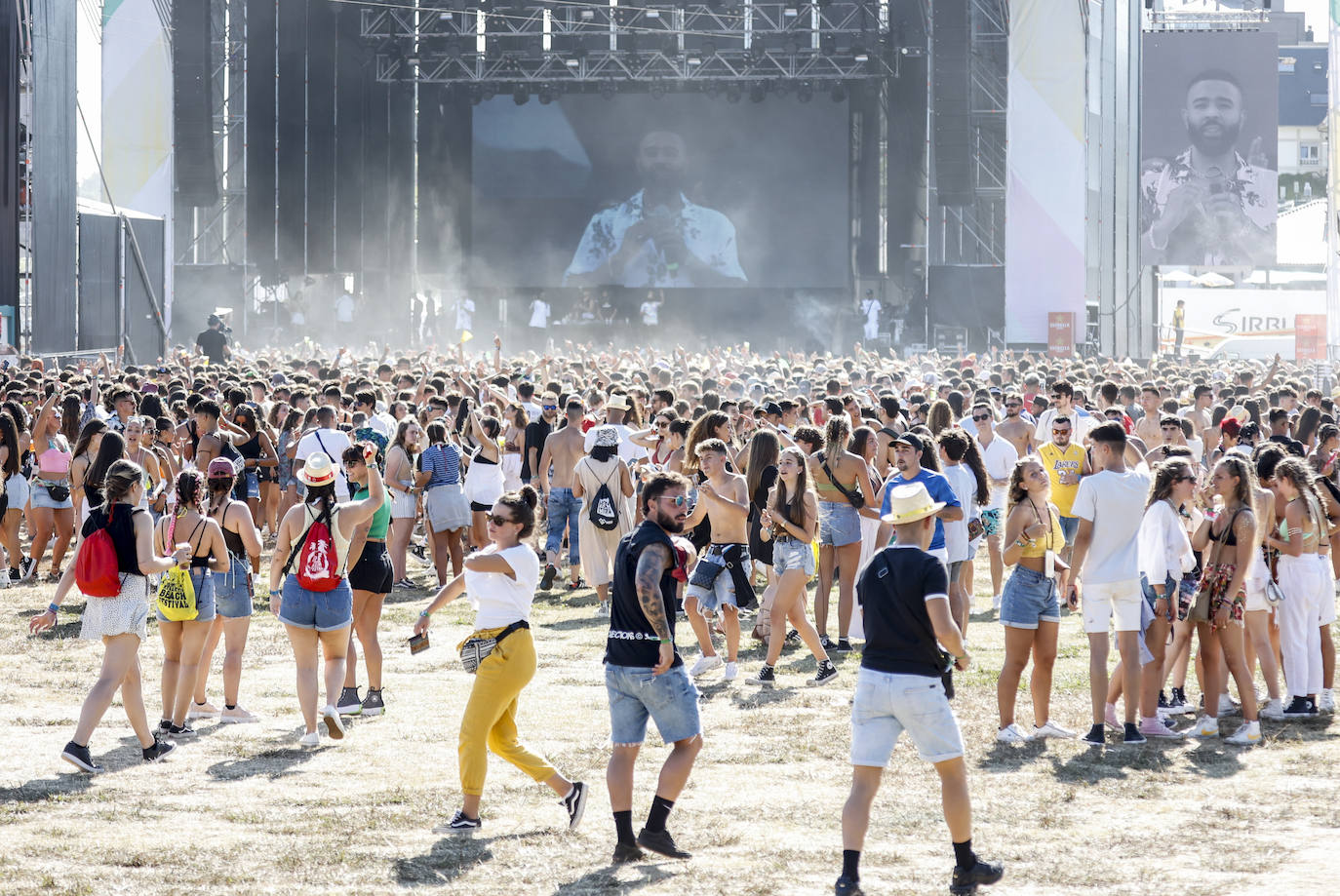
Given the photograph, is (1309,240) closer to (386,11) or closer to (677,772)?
(386,11)

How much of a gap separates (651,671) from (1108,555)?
296 cm

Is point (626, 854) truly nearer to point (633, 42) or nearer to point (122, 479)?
point (122, 479)

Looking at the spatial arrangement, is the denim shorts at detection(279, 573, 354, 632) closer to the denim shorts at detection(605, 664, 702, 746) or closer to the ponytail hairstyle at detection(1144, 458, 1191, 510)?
the denim shorts at detection(605, 664, 702, 746)

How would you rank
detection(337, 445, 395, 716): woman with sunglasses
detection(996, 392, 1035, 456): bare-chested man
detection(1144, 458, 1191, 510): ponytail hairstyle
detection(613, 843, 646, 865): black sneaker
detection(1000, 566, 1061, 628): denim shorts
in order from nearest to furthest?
detection(613, 843, 646, 865): black sneaker → detection(1000, 566, 1061, 628): denim shorts → detection(1144, 458, 1191, 510): ponytail hairstyle → detection(337, 445, 395, 716): woman with sunglasses → detection(996, 392, 1035, 456): bare-chested man

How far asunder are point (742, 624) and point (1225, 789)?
545 cm

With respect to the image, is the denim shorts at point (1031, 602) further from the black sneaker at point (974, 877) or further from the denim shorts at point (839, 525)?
the denim shorts at point (839, 525)

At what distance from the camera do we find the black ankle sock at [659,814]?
20.8 feet

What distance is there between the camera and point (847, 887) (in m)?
5.82

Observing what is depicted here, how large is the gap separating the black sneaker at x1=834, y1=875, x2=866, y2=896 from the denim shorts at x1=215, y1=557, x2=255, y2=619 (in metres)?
4.17

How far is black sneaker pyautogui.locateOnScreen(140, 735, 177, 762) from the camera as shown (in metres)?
7.95

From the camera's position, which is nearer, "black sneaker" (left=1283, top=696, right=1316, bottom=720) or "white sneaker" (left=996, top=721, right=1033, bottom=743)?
"white sneaker" (left=996, top=721, right=1033, bottom=743)

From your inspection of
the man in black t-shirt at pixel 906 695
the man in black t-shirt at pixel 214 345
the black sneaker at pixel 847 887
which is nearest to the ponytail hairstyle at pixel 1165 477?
the man in black t-shirt at pixel 906 695

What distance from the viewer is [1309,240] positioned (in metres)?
47.2

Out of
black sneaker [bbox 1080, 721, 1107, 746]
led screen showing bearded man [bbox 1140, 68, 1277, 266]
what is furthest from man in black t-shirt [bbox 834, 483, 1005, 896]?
led screen showing bearded man [bbox 1140, 68, 1277, 266]
